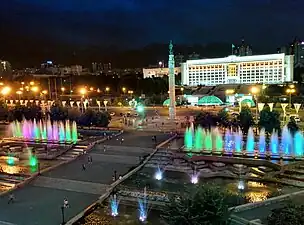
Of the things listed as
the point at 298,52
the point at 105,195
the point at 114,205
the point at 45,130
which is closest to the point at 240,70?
the point at 298,52

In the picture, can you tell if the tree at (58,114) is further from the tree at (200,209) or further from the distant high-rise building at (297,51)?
the distant high-rise building at (297,51)

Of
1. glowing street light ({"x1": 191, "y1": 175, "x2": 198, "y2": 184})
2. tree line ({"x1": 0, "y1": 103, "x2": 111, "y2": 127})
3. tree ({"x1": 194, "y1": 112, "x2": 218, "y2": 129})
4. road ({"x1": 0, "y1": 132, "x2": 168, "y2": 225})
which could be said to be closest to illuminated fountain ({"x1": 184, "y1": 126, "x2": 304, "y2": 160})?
tree ({"x1": 194, "y1": 112, "x2": 218, "y2": 129})

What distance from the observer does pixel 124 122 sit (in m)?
37.5

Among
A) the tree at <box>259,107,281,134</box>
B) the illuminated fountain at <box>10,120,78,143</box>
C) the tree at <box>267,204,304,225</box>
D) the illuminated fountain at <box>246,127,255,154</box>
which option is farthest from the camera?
the illuminated fountain at <box>10,120,78,143</box>

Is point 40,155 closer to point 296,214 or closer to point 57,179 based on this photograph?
point 57,179

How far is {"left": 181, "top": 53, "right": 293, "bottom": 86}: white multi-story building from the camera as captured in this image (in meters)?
80.8

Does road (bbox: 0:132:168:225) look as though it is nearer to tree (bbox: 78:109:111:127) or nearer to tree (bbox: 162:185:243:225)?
tree (bbox: 162:185:243:225)

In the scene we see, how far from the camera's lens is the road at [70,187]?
15.1m

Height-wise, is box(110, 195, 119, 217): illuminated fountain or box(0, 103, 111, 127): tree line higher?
box(0, 103, 111, 127): tree line

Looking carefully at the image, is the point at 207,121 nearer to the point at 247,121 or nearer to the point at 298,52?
the point at 247,121

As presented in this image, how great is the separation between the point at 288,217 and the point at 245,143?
1486cm

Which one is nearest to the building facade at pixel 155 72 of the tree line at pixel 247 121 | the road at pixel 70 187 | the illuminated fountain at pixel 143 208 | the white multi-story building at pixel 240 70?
the white multi-story building at pixel 240 70

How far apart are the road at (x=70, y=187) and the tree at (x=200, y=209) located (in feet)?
20.2

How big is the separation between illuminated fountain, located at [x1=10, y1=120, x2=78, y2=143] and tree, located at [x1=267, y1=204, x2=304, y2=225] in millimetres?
19832
